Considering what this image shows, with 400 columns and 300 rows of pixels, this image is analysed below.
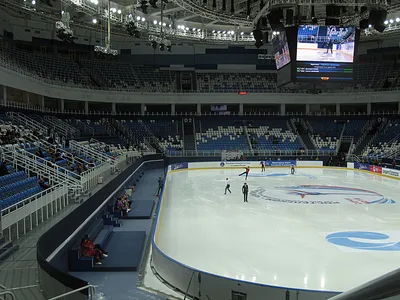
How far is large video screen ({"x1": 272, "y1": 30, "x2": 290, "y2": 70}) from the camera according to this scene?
1994 centimetres

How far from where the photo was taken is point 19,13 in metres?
37.6

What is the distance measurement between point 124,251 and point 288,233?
18.5 feet

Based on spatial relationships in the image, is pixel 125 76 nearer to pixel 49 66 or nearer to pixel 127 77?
pixel 127 77

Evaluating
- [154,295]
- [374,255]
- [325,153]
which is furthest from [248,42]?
[154,295]

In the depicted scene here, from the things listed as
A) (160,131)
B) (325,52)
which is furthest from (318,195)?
(160,131)

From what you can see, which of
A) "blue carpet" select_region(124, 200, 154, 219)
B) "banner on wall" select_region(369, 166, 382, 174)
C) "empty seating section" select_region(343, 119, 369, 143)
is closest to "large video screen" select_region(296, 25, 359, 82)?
"blue carpet" select_region(124, 200, 154, 219)

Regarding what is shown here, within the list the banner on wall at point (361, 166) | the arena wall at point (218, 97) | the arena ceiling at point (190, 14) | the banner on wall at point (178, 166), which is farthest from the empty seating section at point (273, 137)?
the arena ceiling at point (190, 14)

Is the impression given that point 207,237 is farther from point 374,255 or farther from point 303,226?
point 374,255

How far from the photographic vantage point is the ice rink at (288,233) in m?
9.61

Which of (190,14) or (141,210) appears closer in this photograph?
(141,210)

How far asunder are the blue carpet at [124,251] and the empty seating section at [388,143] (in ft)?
102

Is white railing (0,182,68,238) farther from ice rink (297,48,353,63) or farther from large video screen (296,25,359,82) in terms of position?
ice rink (297,48,353,63)

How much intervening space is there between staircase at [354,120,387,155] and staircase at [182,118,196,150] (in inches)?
715

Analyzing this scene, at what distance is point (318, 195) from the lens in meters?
21.6
